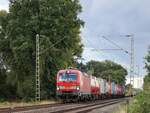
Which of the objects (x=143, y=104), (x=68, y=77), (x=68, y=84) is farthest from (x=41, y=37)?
(x=143, y=104)

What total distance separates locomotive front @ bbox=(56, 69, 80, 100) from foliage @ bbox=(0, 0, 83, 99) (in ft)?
35.5

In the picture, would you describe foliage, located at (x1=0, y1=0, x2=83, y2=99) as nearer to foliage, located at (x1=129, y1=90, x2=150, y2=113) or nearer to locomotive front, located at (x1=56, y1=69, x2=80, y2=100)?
locomotive front, located at (x1=56, y1=69, x2=80, y2=100)

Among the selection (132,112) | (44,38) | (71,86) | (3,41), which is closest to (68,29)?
(44,38)

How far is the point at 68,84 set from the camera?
184 feet

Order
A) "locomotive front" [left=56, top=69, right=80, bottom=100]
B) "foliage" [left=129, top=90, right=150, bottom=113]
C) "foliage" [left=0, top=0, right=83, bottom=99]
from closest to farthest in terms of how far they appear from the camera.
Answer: "foliage" [left=129, top=90, right=150, bottom=113] → "locomotive front" [left=56, top=69, right=80, bottom=100] → "foliage" [left=0, top=0, right=83, bottom=99]

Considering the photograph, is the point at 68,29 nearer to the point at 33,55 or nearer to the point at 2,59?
the point at 33,55

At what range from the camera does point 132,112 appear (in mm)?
23453

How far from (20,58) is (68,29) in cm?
787

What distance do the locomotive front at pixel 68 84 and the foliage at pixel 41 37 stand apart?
10807mm

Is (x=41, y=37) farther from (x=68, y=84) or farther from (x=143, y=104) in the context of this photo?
(x=143, y=104)

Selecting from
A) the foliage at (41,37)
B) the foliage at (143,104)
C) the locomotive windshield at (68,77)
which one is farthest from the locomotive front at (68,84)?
the foliage at (143,104)

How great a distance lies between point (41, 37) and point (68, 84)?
14.0 metres

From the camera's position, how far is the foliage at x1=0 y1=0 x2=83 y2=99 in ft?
224

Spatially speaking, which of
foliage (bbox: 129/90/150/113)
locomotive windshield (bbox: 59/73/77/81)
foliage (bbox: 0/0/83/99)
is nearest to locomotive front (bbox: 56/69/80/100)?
locomotive windshield (bbox: 59/73/77/81)
